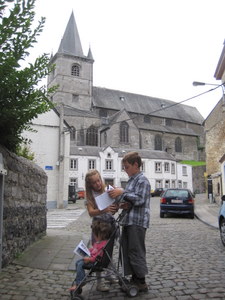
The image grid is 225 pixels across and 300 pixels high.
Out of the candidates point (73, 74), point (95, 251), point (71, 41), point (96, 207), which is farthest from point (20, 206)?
point (71, 41)

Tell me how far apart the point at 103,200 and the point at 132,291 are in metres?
1.10

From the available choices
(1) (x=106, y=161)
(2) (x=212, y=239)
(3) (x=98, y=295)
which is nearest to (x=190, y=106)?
(1) (x=106, y=161)

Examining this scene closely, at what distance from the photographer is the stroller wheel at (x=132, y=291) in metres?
3.66

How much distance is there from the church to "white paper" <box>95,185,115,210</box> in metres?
39.8

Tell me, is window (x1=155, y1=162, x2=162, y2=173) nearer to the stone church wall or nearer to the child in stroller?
the stone church wall

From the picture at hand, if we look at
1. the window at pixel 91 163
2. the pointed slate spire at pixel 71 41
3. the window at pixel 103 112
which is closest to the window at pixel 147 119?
the window at pixel 103 112

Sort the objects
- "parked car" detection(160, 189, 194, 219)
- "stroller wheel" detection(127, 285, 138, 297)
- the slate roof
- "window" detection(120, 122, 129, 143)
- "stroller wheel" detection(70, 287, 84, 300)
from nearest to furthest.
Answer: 1. "stroller wheel" detection(70, 287, 84, 300)
2. "stroller wheel" detection(127, 285, 138, 297)
3. "parked car" detection(160, 189, 194, 219)
4. the slate roof
5. "window" detection(120, 122, 129, 143)

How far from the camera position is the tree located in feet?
14.0

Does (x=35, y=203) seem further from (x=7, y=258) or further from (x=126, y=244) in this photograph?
(x=126, y=244)

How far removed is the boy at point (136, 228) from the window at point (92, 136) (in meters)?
49.2

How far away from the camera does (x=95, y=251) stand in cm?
379

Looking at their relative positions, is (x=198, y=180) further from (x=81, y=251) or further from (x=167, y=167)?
(x=81, y=251)

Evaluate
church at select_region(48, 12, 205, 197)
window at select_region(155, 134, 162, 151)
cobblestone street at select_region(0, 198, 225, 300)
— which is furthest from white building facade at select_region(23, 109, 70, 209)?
window at select_region(155, 134, 162, 151)

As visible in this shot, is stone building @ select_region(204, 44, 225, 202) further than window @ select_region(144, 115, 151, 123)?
No
